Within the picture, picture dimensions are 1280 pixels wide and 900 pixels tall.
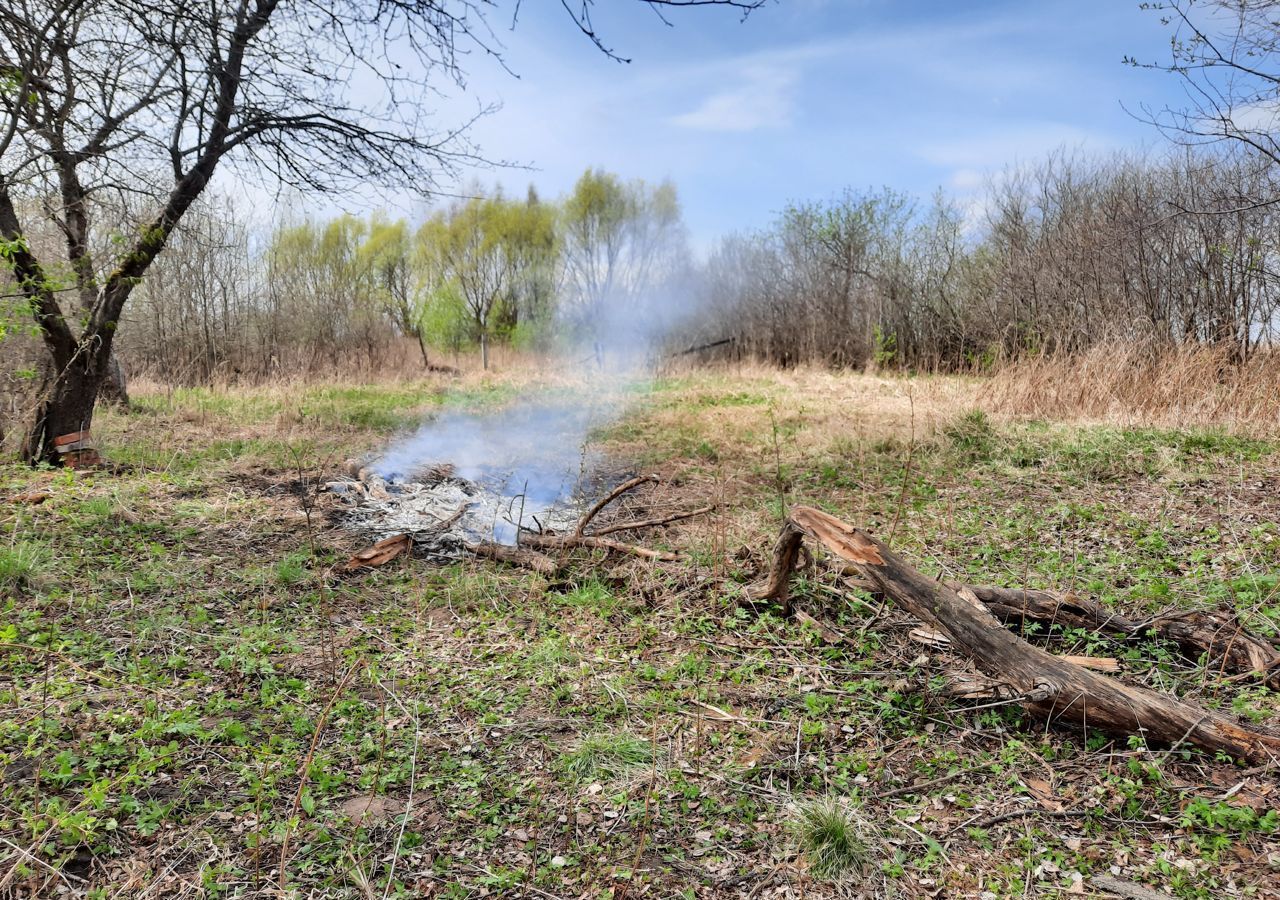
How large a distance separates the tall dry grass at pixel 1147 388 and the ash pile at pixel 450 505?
624 centimetres

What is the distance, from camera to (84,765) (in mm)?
2768

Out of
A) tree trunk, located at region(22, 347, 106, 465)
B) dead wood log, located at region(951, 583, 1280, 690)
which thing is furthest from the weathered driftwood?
tree trunk, located at region(22, 347, 106, 465)

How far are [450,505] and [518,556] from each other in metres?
1.80

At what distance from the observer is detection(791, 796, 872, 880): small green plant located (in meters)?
2.35

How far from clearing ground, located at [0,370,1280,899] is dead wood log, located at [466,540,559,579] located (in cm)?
17

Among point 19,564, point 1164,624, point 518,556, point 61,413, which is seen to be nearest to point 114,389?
point 61,413

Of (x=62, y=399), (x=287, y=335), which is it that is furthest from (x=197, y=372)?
(x=62, y=399)

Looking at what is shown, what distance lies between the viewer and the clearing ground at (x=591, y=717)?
2.37 m

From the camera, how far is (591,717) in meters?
3.29

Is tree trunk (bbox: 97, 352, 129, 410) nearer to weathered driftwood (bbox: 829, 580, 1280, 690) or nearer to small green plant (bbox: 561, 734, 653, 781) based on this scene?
small green plant (bbox: 561, 734, 653, 781)

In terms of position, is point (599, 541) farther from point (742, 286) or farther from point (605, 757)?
point (742, 286)

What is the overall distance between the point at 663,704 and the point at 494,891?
3.97ft

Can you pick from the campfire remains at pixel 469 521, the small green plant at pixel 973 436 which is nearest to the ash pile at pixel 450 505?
the campfire remains at pixel 469 521

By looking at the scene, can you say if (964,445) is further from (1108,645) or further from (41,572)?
(41,572)
